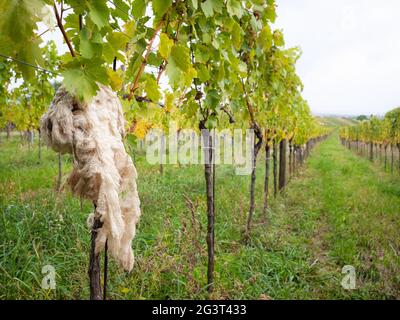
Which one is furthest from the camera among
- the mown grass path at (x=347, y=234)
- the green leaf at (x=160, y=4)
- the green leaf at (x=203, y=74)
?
the mown grass path at (x=347, y=234)

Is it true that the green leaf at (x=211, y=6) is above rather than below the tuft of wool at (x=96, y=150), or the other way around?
above

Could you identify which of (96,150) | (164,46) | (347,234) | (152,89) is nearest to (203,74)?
(152,89)

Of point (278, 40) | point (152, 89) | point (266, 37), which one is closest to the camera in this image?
point (152, 89)

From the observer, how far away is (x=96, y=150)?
3.63 feet

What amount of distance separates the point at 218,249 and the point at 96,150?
3.22 meters

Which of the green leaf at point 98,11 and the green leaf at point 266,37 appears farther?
the green leaf at point 266,37

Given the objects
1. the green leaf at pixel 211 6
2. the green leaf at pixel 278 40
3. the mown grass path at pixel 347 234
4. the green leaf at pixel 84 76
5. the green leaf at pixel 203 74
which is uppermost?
the green leaf at pixel 278 40

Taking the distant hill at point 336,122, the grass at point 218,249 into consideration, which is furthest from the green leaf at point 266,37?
the distant hill at point 336,122

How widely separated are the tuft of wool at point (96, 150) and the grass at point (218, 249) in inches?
71.4

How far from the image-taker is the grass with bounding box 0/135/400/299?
303cm

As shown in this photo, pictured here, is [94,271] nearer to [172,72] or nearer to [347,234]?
[172,72]

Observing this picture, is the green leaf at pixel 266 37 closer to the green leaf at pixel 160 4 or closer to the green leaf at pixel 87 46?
the green leaf at pixel 160 4

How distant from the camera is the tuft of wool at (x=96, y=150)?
42.9 inches

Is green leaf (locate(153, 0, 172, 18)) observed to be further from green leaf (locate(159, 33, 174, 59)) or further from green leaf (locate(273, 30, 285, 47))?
green leaf (locate(273, 30, 285, 47))
